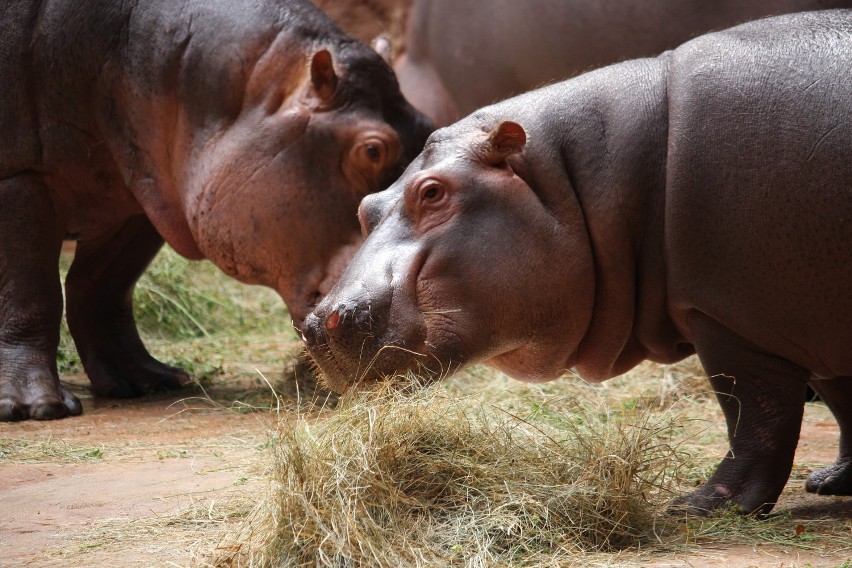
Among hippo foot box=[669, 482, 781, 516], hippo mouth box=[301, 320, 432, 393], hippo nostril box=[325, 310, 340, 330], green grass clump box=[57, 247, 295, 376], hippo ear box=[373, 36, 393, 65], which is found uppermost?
hippo ear box=[373, 36, 393, 65]

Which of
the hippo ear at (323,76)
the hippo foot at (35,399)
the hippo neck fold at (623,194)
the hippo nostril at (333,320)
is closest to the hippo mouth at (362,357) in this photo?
the hippo nostril at (333,320)

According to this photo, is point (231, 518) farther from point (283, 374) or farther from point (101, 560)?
point (283, 374)

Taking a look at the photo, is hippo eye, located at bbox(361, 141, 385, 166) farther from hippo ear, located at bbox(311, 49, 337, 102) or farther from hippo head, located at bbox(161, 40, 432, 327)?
hippo ear, located at bbox(311, 49, 337, 102)

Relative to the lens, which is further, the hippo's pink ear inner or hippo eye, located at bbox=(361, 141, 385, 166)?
hippo eye, located at bbox=(361, 141, 385, 166)

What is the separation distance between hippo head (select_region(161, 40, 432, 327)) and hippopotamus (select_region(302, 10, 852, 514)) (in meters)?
1.51

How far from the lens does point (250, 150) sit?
534cm

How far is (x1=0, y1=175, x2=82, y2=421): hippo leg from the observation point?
539 centimetres

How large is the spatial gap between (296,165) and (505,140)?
1861mm

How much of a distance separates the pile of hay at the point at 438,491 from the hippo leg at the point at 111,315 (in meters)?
3.06

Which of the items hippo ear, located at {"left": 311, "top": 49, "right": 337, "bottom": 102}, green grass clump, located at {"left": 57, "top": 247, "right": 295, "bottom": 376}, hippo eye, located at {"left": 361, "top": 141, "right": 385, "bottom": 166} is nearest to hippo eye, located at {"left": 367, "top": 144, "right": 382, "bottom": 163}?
hippo eye, located at {"left": 361, "top": 141, "right": 385, "bottom": 166}

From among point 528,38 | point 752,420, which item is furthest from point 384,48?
point 752,420

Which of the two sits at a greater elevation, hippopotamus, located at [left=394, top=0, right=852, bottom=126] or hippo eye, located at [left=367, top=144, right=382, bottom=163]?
hippopotamus, located at [left=394, top=0, right=852, bottom=126]

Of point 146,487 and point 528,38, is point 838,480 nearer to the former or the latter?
point 146,487

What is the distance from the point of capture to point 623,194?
3580 mm
